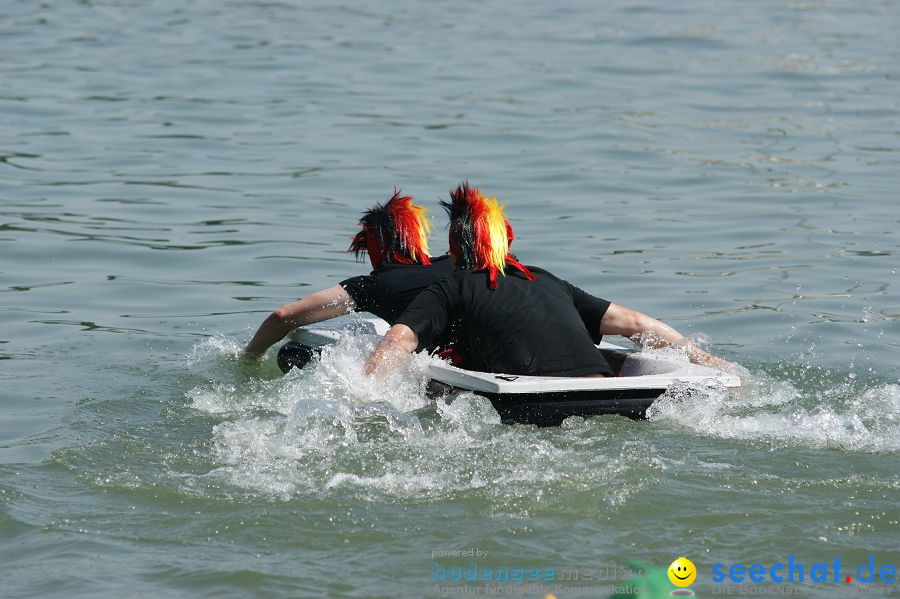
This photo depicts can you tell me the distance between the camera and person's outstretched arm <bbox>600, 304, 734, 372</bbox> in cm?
718

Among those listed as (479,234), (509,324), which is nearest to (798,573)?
(509,324)

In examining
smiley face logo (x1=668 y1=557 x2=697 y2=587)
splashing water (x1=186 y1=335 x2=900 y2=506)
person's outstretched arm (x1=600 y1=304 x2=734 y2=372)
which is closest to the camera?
smiley face logo (x1=668 y1=557 x2=697 y2=587)

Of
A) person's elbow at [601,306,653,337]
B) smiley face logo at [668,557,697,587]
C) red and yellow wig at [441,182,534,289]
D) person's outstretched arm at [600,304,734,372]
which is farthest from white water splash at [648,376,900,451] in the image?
smiley face logo at [668,557,697,587]

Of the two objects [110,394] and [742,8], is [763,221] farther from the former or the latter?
[742,8]

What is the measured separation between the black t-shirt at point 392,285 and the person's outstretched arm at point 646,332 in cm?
92

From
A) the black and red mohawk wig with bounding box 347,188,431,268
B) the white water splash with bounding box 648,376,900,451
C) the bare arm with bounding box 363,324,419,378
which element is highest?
the black and red mohawk wig with bounding box 347,188,431,268

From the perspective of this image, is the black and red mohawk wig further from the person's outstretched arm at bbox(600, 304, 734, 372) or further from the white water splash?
the white water splash

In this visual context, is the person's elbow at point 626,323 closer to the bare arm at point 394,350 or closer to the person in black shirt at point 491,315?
the person in black shirt at point 491,315

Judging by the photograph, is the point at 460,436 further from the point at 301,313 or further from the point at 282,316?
the point at 282,316

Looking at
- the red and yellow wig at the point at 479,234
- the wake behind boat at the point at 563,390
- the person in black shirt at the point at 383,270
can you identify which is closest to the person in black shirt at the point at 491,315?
the red and yellow wig at the point at 479,234

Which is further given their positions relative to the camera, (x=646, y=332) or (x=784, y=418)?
(x=646, y=332)

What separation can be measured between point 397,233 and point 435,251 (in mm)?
3235

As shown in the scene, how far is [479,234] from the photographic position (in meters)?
6.68

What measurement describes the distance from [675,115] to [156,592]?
1170cm
